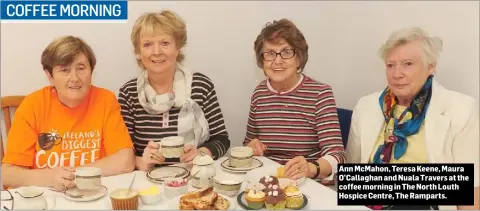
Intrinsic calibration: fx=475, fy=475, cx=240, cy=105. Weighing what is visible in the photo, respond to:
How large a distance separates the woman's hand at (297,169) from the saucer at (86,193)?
0.47 metres

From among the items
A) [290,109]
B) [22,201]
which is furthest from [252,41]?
[22,201]

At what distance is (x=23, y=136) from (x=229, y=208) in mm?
592

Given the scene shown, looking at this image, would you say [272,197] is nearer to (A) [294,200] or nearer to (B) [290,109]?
(A) [294,200]

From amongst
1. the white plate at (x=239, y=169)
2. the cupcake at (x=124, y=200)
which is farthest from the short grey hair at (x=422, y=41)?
the cupcake at (x=124, y=200)

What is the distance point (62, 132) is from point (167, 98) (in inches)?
12.1

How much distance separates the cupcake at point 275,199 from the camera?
1055mm

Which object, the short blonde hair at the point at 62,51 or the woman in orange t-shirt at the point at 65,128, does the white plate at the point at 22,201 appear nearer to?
the woman in orange t-shirt at the point at 65,128

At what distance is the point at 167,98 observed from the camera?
1.40m

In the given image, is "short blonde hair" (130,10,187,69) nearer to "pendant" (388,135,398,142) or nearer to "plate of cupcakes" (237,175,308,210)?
"plate of cupcakes" (237,175,308,210)

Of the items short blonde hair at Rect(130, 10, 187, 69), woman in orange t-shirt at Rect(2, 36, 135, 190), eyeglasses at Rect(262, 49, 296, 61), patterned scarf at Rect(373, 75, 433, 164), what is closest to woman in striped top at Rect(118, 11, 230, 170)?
short blonde hair at Rect(130, 10, 187, 69)

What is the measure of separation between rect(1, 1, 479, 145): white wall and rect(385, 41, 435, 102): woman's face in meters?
0.05

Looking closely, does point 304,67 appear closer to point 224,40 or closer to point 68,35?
point 224,40

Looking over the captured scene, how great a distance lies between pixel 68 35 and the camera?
1.26m

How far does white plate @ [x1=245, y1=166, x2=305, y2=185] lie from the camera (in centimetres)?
124
